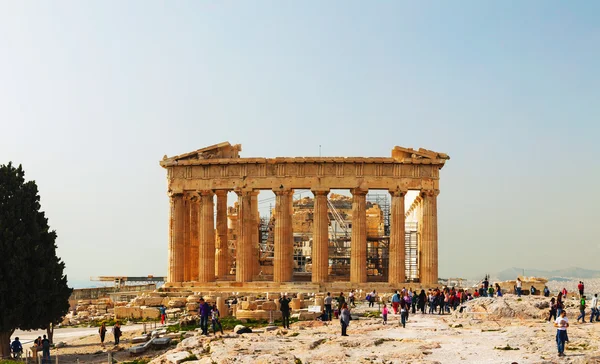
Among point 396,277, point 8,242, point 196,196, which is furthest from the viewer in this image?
point 196,196

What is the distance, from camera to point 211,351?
27312 millimetres

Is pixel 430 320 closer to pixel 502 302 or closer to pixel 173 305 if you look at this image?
pixel 502 302

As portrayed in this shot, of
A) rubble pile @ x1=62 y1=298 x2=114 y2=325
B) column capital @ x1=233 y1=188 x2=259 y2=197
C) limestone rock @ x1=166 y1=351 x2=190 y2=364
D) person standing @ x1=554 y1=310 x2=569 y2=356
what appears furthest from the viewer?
column capital @ x1=233 y1=188 x2=259 y2=197

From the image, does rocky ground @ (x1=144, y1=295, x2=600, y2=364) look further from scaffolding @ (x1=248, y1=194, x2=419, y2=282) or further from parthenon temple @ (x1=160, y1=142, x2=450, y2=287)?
scaffolding @ (x1=248, y1=194, x2=419, y2=282)

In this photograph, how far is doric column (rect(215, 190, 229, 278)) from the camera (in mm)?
56875

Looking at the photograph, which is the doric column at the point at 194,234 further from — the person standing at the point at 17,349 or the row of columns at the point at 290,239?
the person standing at the point at 17,349

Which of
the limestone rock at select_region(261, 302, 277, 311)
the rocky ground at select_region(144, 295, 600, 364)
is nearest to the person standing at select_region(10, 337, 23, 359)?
the rocky ground at select_region(144, 295, 600, 364)

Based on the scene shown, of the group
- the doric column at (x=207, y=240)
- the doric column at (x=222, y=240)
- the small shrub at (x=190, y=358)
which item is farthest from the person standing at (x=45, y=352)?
the doric column at (x=222, y=240)

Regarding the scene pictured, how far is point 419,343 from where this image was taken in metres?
27.2

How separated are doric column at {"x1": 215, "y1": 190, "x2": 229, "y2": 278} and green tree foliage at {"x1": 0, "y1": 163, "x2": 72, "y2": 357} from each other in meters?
18.5

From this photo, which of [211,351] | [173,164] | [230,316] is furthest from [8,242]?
[173,164]

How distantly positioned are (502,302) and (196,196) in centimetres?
2708

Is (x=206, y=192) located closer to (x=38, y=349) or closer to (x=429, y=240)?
(x=429, y=240)

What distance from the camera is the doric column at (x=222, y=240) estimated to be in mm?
56875
